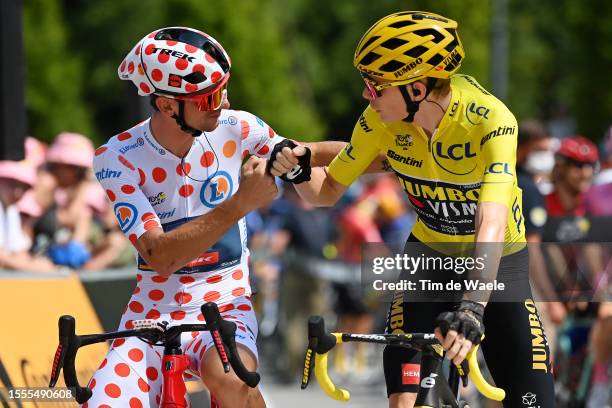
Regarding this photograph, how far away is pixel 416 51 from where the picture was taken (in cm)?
478

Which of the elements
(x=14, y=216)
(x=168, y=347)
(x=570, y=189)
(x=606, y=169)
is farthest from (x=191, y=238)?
(x=606, y=169)

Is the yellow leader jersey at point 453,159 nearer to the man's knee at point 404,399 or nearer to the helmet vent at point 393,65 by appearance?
the helmet vent at point 393,65

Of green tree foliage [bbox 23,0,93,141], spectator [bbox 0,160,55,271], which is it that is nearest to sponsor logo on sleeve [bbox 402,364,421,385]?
spectator [bbox 0,160,55,271]

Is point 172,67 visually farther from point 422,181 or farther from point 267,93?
point 267,93

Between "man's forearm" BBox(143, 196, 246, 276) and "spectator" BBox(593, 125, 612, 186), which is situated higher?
"man's forearm" BBox(143, 196, 246, 276)

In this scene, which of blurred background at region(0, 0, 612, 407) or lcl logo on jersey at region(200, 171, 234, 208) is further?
blurred background at region(0, 0, 612, 407)

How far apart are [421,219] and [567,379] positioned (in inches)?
182

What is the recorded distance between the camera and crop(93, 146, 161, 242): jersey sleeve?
478 cm

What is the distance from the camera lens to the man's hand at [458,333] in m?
4.14

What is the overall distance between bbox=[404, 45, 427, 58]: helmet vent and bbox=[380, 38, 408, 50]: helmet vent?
4cm

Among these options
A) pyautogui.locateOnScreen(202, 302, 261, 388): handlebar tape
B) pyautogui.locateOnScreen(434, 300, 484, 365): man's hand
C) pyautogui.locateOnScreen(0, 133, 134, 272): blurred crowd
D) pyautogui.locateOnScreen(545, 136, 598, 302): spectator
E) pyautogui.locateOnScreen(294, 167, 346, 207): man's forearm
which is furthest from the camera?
pyautogui.locateOnScreen(545, 136, 598, 302): spectator

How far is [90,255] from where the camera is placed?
9.74 meters

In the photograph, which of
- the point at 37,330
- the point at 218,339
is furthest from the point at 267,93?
the point at 218,339

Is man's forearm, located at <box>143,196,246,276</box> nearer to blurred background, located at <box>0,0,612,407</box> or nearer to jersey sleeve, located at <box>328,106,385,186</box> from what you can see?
jersey sleeve, located at <box>328,106,385,186</box>
